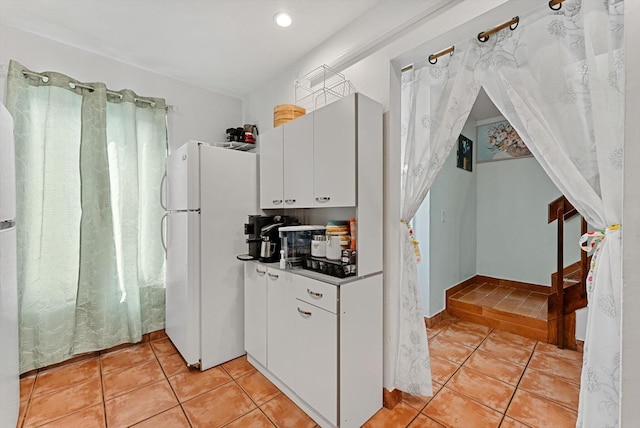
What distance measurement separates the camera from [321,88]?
88.6 inches

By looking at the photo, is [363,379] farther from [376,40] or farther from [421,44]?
[376,40]

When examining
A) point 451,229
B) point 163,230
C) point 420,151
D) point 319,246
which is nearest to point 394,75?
point 420,151

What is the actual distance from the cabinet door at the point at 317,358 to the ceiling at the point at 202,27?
1816 mm

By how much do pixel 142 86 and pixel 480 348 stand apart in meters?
4.00

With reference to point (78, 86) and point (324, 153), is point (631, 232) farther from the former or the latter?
point (78, 86)

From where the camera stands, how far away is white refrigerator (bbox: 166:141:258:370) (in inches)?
84.2

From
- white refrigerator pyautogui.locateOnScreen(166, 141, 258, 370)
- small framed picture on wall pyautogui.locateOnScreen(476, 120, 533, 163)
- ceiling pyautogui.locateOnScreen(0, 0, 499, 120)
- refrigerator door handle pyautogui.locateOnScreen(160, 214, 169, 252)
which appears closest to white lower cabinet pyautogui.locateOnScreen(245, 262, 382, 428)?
white refrigerator pyautogui.locateOnScreen(166, 141, 258, 370)

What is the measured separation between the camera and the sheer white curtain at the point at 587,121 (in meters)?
1.17

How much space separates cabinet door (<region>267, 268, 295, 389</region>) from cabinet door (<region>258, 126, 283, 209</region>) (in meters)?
0.57

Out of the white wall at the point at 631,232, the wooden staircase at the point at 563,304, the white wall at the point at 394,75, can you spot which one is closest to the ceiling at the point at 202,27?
the white wall at the point at 394,75

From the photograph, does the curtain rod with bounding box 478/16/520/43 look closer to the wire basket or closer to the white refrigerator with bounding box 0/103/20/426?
the wire basket

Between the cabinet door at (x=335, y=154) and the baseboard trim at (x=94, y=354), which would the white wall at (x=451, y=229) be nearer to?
the cabinet door at (x=335, y=154)

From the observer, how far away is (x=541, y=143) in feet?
4.50

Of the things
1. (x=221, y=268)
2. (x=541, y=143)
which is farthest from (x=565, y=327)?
(x=221, y=268)
